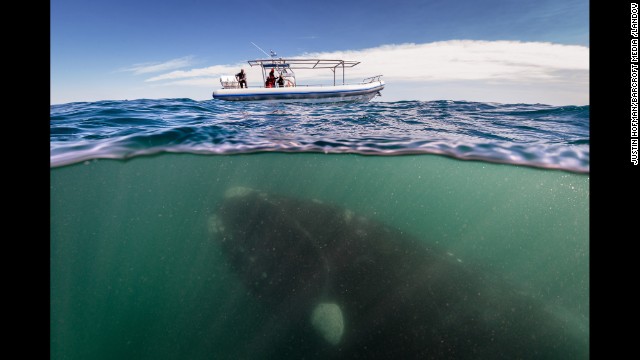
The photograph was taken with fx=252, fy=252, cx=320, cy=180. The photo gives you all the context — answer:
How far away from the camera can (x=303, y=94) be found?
21406mm

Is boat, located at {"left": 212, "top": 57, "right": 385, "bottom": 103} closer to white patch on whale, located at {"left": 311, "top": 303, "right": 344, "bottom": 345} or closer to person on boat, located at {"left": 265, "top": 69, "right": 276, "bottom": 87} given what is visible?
person on boat, located at {"left": 265, "top": 69, "right": 276, "bottom": 87}

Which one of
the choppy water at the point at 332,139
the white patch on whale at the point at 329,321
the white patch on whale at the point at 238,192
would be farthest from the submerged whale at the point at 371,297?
the choppy water at the point at 332,139

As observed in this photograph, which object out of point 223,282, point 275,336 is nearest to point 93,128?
point 223,282

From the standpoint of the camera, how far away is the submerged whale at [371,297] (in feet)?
15.1

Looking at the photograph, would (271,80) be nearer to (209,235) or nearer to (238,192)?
(238,192)

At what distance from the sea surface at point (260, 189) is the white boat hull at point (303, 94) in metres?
10.3

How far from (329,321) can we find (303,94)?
19241 millimetres

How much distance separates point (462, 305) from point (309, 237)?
3.60 m

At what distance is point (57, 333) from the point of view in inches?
243

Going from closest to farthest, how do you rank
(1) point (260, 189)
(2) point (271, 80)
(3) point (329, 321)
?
(3) point (329, 321) → (1) point (260, 189) → (2) point (271, 80)

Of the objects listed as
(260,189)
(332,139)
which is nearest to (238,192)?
(260,189)

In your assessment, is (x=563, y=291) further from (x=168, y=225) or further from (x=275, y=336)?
(x=168, y=225)
